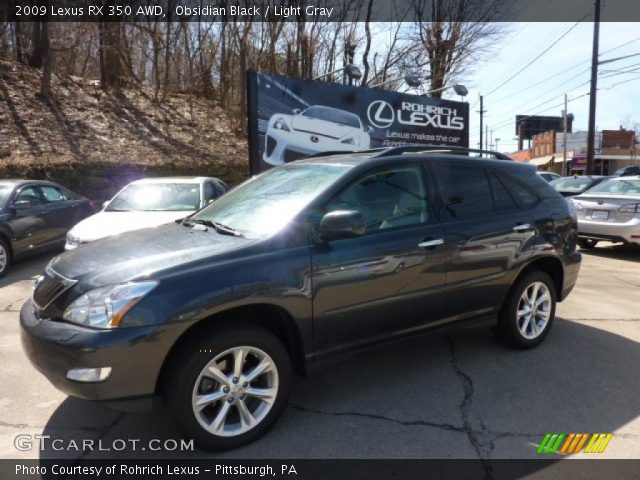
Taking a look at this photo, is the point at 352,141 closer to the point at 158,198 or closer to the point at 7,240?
the point at 158,198

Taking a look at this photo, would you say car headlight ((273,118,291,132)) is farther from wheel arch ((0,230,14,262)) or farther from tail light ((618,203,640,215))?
tail light ((618,203,640,215))

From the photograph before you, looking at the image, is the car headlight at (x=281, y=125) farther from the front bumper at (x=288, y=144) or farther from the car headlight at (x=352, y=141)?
the car headlight at (x=352, y=141)

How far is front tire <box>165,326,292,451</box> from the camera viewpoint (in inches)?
105

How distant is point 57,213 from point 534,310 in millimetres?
7790

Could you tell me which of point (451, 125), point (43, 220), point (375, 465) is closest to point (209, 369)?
point (375, 465)

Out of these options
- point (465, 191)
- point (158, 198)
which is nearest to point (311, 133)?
point (158, 198)

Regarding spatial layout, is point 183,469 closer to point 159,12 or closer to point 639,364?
point 639,364

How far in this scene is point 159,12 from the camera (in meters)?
19.6

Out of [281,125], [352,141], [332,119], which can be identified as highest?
[332,119]

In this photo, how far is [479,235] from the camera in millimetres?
3875

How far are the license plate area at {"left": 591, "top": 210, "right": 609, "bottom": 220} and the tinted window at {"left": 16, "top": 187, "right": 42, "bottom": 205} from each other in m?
10.1

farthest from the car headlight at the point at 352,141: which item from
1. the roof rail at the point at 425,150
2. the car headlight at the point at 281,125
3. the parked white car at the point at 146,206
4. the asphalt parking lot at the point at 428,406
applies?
the asphalt parking lot at the point at 428,406

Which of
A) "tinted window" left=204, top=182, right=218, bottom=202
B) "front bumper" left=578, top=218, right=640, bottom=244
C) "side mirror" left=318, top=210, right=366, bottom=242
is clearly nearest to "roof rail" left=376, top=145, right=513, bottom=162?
"side mirror" left=318, top=210, right=366, bottom=242

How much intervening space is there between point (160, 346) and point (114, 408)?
1.34 feet
